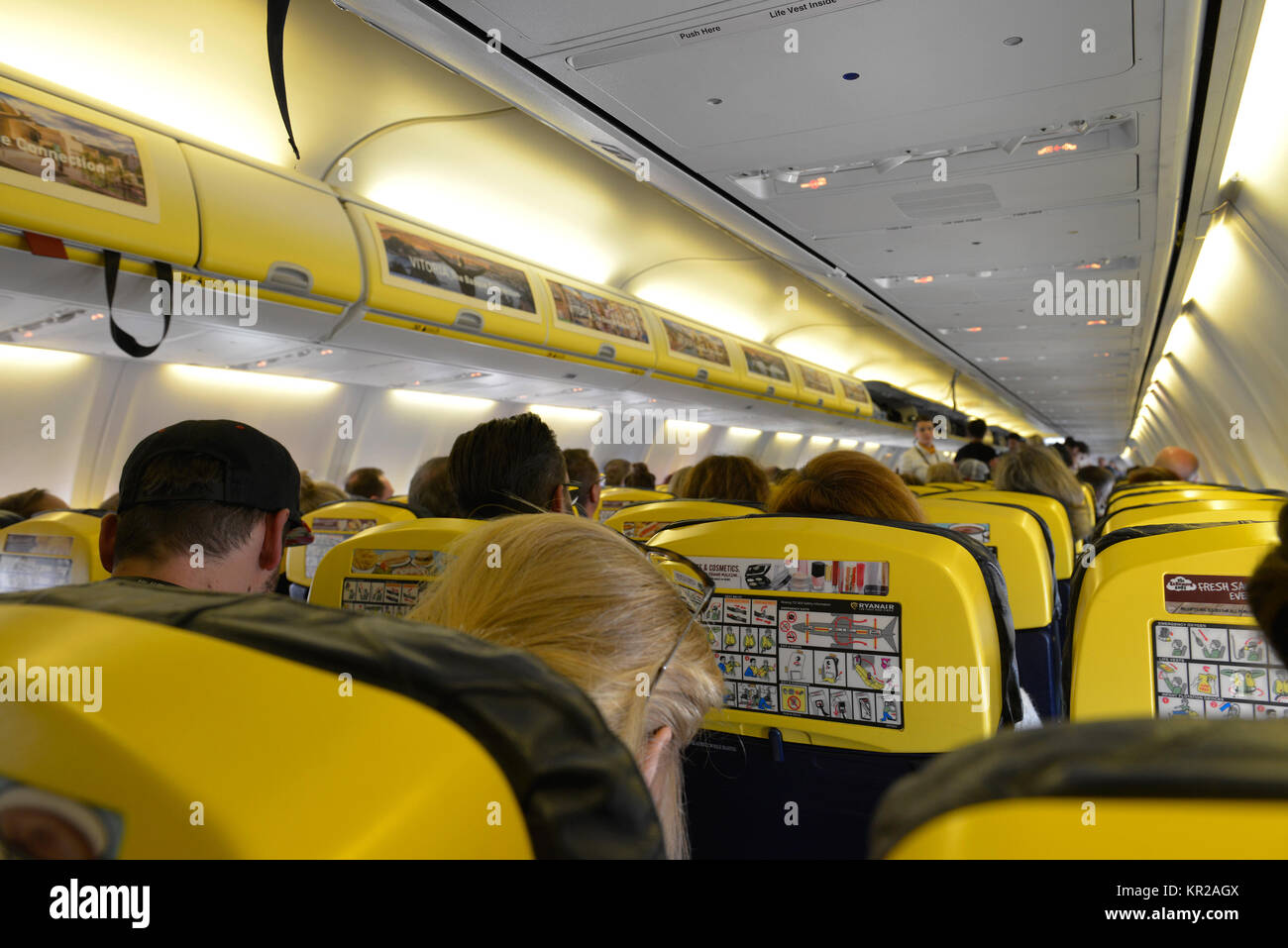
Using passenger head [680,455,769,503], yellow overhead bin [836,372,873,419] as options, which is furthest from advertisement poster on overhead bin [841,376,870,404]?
passenger head [680,455,769,503]

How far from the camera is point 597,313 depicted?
7258mm

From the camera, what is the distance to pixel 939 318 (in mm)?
8836

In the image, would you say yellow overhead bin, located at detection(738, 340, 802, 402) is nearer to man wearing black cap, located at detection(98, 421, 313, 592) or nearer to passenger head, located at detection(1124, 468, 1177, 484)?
passenger head, located at detection(1124, 468, 1177, 484)

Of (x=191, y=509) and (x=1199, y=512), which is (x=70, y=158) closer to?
(x=191, y=509)

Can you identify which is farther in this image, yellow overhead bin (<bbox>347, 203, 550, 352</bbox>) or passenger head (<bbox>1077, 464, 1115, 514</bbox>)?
passenger head (<bbox>1077, 464, 1115, 514</bbox>)

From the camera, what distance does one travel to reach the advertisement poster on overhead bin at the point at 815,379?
1206 centimetres

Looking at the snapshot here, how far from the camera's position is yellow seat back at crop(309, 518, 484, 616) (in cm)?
244

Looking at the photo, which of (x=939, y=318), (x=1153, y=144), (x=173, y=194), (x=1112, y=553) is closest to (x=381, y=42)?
(x=173, y=194)

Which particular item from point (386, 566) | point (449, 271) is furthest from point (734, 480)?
point (449, 271)

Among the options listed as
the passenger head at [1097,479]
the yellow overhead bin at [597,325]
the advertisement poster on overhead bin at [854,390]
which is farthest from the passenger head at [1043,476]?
the advertisement poster on overhead bin at [854,390]

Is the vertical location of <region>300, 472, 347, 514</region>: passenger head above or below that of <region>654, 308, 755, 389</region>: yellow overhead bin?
below

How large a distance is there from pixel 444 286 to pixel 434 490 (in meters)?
1.91

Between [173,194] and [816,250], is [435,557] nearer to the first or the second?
[173,194]

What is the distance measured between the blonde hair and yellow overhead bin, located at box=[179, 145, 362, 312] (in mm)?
3694
